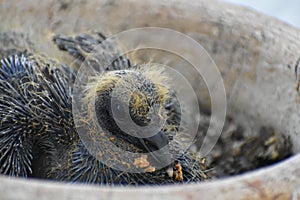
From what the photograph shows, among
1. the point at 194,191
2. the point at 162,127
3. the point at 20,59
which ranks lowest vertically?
the point at 194,191

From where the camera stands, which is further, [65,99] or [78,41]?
[78,41]

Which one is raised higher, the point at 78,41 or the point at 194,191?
the point at 78,41

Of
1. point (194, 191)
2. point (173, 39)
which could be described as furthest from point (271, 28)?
point (194, 191)

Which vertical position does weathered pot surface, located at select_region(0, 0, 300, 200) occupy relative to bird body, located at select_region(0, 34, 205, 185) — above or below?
above

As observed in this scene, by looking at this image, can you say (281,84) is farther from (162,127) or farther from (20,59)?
(20,59)

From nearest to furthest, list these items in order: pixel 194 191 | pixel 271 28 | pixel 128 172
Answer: pixel 194 191 < pixel 128 172 < pixel 271 28

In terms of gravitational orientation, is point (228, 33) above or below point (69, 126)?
above

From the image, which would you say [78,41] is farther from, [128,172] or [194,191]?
[194,191]

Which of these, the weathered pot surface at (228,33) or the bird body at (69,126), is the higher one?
the weathered pot surface at (228,33)

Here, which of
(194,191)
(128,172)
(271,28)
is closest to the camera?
(194,191)
